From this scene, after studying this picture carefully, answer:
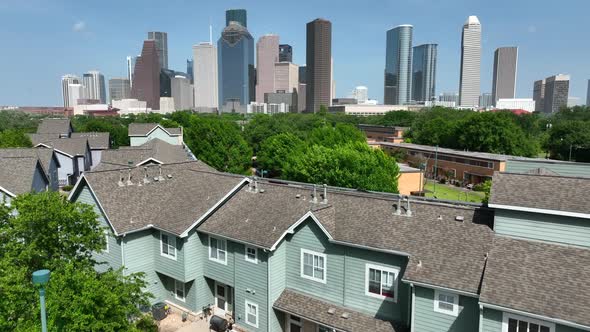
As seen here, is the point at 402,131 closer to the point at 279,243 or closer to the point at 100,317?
the point at 279,243

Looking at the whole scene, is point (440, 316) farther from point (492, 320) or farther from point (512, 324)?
point (512, 324)

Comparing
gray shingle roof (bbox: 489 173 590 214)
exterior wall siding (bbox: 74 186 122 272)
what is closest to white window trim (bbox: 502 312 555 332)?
gray shingle roof (bbox: 489 173 590 214)

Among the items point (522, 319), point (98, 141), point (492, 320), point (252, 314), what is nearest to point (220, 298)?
point (252, 314)

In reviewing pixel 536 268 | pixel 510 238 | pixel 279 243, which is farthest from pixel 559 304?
pixel 279 243

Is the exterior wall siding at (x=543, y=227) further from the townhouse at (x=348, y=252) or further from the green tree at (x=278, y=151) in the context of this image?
the green tree at (x=278, y=151)

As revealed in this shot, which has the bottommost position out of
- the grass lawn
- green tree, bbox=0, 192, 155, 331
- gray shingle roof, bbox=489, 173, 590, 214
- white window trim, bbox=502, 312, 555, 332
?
the grass lawn

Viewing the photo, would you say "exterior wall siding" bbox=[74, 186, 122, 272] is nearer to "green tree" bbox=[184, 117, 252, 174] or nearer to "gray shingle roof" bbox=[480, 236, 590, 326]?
"gray shingle roof" bbox=[480, 236, 590, 326]
